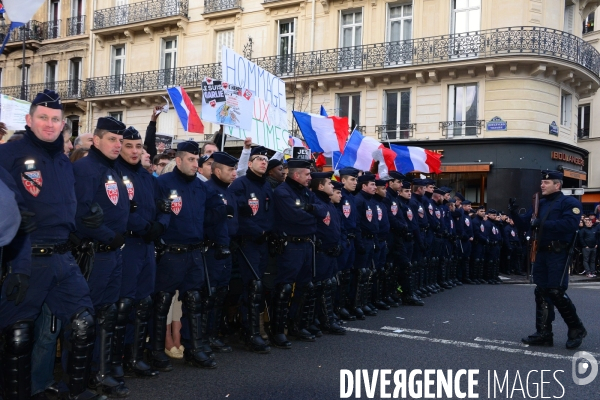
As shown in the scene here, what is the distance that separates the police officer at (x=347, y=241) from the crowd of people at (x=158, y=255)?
3 centimetres

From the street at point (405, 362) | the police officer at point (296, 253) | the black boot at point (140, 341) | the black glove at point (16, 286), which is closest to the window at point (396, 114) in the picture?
the street at point (405, 362)

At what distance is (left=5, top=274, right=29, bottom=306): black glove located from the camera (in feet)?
11.9

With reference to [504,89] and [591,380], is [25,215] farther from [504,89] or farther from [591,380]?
[504,89]

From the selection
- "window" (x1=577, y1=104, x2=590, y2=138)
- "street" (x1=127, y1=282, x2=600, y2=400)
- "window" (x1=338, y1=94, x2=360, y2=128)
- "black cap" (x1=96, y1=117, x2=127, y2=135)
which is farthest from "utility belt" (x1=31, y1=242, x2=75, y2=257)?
"window" (x1=577, y1=104, x2=590, y2=138)

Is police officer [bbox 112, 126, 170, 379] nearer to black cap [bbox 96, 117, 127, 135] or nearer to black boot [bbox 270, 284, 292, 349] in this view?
black cap [bbox 96, 117, 127, 135]

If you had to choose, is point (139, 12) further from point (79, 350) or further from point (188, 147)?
point (79, 350)

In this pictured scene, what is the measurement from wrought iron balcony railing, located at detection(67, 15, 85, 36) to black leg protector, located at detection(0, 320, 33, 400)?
29405mm

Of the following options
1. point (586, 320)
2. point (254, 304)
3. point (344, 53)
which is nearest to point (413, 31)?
point (344, 53)

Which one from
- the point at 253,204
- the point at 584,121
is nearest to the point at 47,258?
the point at 253,204

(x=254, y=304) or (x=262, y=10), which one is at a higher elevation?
(x=262, y=10)

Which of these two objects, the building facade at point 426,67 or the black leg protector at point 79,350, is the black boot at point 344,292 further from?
the building facade at point 426,67

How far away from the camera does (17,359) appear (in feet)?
13.2

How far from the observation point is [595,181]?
29953 mm

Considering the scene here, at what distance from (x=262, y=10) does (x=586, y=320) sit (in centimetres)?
2007
